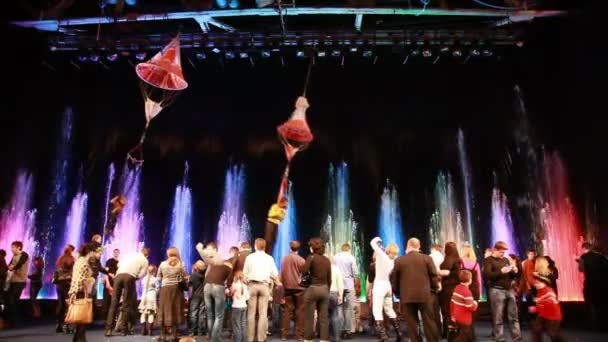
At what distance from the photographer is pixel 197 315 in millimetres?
9734

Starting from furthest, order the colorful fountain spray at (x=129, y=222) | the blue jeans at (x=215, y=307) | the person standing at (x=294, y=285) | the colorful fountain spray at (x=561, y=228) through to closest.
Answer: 1. the colorful fountain spray at (x=129, y=222)
2. the colorful fountain spray at (x=561, y=228)
3. the person standing at (x=294, y=285)
4. the blue jeans at (x=215, y=307)

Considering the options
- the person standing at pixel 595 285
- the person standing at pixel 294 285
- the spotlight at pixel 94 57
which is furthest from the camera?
the spotlight at pixel 94 57

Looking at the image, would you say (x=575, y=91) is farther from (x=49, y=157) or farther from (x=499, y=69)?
(x=49, y=157)

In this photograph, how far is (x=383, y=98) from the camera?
20625 mm

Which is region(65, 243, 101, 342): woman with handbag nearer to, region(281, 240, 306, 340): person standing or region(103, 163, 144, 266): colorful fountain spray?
region(281, 240, 306, 340): person standing

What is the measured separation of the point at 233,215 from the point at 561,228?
13.1 metres

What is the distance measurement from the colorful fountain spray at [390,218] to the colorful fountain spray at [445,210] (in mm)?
1428

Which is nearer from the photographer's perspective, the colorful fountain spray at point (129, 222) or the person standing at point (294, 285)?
the person standing at point (294, 285)

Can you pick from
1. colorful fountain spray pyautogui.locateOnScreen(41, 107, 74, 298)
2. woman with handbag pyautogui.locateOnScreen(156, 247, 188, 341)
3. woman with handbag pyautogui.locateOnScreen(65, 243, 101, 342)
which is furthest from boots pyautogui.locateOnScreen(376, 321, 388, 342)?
colorful fountain spray pyautogui.locateOnScreen(41, 107, 74, 298)

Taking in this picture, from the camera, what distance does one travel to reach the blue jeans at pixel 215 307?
785 cm

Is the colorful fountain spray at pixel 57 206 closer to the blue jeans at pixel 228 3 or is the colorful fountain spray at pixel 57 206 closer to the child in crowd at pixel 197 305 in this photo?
the blue jeans at pixel 228 3

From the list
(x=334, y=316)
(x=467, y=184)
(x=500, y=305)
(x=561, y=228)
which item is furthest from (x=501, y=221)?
(x=334, y=316)

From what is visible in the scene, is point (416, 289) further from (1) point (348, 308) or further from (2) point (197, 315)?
(2) point (197, 315)

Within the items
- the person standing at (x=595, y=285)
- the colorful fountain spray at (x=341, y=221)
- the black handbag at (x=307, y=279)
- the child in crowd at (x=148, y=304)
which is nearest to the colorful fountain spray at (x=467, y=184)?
the colorful fountain spray at (x=341, y=221)
